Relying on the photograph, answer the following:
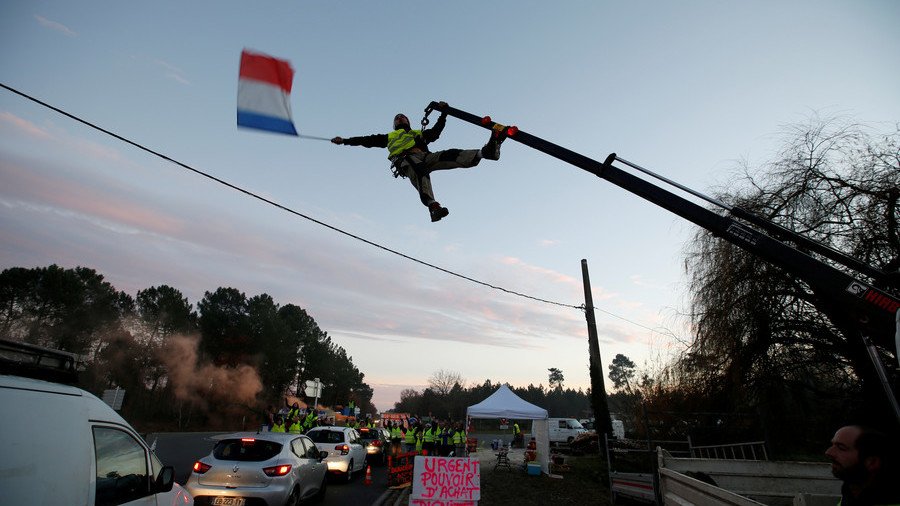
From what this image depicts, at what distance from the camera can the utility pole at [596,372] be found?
64.6ft

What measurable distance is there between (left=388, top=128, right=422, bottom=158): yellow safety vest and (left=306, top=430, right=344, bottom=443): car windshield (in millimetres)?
10485

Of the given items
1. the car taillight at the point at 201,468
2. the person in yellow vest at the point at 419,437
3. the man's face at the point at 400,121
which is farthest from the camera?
the person in yellow vest at the point at 419,437

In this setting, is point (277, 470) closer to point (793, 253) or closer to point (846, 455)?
point (846, 455)

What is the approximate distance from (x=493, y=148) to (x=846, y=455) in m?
4.56

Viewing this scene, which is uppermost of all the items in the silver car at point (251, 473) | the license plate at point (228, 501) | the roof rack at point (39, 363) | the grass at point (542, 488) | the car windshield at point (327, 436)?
the roof rack at point (39, 363)

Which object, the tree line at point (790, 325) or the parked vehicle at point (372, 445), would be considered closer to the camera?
the tree line at point (790, 325)

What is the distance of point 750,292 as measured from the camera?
10.8m

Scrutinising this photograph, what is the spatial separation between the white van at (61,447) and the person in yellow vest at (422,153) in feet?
13.4

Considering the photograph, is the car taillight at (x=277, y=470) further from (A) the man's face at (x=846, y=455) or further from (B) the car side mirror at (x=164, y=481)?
(A) the man's face at (x=846, y=455)

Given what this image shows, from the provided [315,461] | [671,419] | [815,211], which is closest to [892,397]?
[815,211]

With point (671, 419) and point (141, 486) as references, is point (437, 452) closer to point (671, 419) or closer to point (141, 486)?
point (671, 419)

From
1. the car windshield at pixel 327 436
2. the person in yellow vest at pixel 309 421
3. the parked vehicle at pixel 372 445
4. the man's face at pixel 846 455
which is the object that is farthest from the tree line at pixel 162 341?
the man's face at pixel 846 455

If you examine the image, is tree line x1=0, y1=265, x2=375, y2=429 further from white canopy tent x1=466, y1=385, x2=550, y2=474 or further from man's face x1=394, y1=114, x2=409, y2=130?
man's face x1=394, y1=114, x2=409, y2=130

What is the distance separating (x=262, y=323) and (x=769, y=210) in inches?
2133
